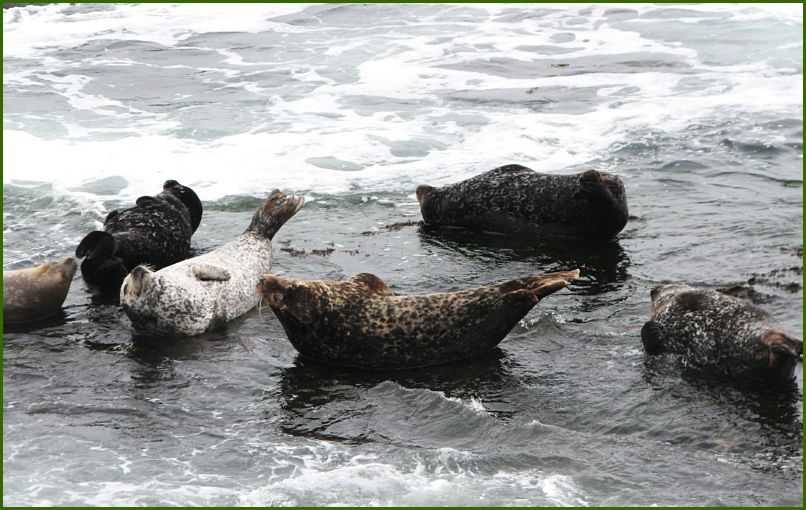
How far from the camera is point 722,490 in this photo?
17.6ft

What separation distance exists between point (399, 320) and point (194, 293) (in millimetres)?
1828

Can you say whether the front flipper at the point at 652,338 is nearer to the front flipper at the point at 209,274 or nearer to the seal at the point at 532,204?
the seal at the point at 532,204

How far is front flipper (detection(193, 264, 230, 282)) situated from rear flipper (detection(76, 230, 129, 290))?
37.5 inches

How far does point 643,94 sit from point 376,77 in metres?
4.64

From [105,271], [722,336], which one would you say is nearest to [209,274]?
[105,271]

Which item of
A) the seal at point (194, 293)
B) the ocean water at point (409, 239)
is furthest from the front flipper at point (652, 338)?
the seal at point (194, 293)

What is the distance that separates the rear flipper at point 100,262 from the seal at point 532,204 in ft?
11.3

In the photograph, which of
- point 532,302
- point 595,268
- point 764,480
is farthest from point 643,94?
point 764,480

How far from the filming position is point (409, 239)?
34.3 feet

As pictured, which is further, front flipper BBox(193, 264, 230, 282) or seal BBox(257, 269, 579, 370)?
front flipper BBox(193, 264, 230, 282)

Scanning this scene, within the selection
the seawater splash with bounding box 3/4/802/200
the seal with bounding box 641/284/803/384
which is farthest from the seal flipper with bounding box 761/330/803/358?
the seawater splash with bounding box 3/4/802/200

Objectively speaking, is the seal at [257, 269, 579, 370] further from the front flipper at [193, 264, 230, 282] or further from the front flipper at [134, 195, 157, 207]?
the front flipper at [134, 195, 157, 207]

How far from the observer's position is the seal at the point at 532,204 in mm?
10008

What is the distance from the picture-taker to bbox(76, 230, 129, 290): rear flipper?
8.93 m
